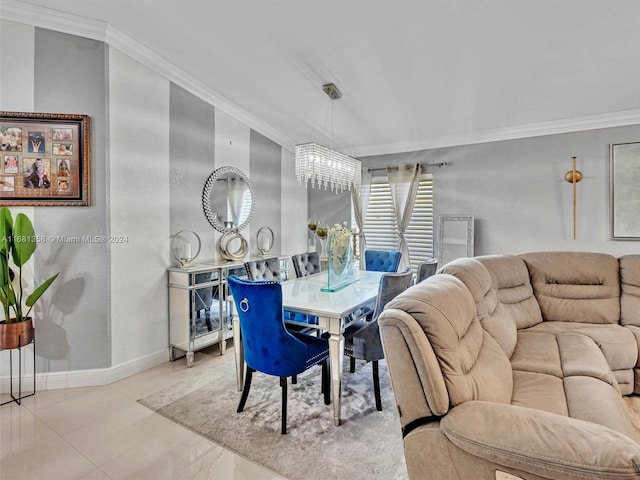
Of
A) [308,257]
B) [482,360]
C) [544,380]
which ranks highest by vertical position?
[308,257]

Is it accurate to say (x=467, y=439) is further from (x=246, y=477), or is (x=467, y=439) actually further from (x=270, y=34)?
(x=270, y=34)

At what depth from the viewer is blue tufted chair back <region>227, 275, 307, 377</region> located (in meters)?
2.16

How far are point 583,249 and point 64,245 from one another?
5.23 m

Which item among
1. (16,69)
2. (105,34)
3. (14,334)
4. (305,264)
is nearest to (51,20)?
(105,34)

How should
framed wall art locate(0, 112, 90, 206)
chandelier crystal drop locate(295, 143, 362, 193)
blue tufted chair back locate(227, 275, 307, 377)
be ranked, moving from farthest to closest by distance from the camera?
chandelier crystal drop locate(295, 143, 362, 193) → framed wall art locate(0, 112, 90, 206) → blue tufted chair back locate(227, 275, 307, 377)

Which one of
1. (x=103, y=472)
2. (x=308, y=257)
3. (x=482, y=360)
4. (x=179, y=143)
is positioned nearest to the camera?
(x=482, y=360)

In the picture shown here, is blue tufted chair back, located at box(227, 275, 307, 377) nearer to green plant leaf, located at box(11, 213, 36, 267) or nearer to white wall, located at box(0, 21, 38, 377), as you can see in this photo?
green plant leaf, located at box(11, 213, 36, 267)

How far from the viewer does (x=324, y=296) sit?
279 centimetres

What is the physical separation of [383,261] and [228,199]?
2.13m

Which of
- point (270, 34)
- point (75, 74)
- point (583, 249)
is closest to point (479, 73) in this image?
point (270, 34)

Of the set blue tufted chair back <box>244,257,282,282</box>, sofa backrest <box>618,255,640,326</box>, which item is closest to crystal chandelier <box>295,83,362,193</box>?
blue tufted chair back <box>244,257,282,282</box>

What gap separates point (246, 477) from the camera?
1.87m

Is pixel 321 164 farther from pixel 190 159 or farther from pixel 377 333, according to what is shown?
pixel 377 333

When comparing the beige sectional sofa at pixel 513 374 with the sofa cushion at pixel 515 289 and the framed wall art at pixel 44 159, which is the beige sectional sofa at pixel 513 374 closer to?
the sofa cushion at pixel 515 289
